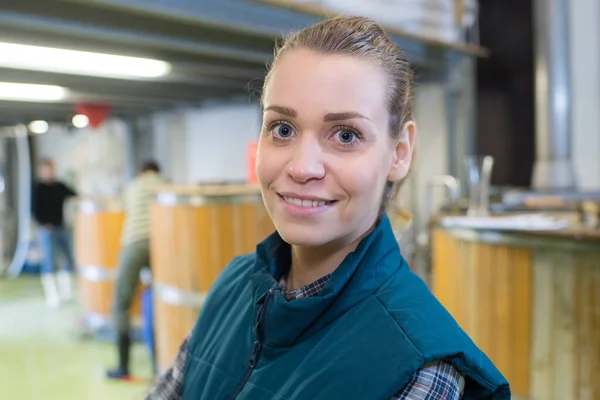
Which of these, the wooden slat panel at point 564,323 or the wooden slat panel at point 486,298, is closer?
the wooden slat panel at point 564,323

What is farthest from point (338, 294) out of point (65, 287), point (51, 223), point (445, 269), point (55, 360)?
point (65, 287)

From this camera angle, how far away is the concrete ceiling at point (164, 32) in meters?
2.95

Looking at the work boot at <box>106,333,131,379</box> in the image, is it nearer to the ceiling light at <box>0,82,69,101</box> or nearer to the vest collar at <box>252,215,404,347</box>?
the ceiling light at <box>0,82,69,101</box>

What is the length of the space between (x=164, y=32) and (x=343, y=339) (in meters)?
3.04

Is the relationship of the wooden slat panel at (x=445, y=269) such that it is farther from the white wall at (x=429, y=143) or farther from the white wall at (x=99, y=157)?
the white wall at (x=99, y=157)

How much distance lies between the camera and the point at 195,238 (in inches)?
146

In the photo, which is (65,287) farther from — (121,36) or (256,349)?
(256,349)

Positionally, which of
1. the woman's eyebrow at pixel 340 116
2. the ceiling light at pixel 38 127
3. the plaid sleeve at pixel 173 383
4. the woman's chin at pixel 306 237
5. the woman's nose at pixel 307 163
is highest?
the ceiling light at pixel 38 127

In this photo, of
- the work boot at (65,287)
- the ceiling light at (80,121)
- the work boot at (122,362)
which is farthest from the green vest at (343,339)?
the ceiling light at (80,121)

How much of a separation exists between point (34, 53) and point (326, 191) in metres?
3.62

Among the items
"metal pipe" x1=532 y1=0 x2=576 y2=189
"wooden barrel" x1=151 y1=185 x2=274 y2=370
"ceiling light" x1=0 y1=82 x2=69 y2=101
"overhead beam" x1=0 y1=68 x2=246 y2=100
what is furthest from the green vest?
"ceiling light" x1=0 y1=82 x2=69 y2=101

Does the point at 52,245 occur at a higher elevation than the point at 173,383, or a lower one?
lower

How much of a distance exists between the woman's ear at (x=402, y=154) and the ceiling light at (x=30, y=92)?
5.28m

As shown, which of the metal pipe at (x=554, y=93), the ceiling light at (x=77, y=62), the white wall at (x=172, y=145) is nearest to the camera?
the ceiling light at (x=77, y=62)
